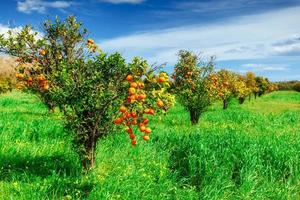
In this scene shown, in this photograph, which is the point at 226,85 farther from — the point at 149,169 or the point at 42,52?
the point at 42,52

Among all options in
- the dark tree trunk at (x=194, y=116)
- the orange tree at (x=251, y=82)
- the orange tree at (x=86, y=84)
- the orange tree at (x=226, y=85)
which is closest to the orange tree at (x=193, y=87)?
the dark tree trunk at (x=194, y=116)

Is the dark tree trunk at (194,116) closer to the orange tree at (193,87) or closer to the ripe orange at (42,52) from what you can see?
the orange tree at (193,87)

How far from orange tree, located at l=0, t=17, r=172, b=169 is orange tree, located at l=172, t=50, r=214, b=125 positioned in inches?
502

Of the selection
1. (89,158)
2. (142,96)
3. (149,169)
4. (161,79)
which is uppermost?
(161,79)

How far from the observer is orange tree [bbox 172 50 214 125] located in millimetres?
22406

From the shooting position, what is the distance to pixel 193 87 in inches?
893

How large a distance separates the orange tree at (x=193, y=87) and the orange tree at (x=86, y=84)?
1275 cm

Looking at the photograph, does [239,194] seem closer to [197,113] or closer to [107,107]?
[107,107]

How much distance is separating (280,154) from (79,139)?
5438 mm

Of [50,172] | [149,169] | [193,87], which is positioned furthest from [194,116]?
[50,172]

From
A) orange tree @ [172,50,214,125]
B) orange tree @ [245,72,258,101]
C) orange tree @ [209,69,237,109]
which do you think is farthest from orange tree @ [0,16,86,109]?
orange tree @ [245,72,258,101]

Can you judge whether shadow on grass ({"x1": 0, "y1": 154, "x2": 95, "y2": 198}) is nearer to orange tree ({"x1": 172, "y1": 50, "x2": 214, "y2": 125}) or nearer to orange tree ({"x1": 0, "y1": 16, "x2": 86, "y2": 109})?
orange tree ({"x1": 0, "y1": 16, "x2": 86, "y2": 109})

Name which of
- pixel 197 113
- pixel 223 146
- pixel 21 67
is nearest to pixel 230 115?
pixel 197 113

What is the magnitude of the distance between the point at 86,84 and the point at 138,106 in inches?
52.6
